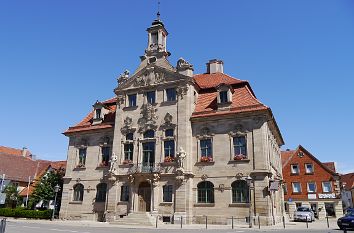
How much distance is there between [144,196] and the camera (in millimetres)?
32844

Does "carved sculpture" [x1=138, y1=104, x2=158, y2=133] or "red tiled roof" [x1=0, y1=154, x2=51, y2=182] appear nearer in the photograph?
"carved sculpture" [x1=138, y1=104, x2=158, y2=133]

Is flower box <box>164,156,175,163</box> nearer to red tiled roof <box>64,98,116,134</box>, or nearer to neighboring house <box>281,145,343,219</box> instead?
red tiled roof <box>64,98,116,134</box>

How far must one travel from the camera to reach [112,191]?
34062 mm

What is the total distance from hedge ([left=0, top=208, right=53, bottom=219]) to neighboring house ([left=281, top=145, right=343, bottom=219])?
3370cm

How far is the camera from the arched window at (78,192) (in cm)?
3690

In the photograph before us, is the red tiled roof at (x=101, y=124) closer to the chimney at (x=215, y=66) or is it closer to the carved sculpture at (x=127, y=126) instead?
the carved sculpture at (x=127, y=126)

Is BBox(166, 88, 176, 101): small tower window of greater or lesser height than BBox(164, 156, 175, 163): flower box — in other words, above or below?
above

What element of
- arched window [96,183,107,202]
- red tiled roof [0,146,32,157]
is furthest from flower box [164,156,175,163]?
red tiled roof [0,146,32,157]

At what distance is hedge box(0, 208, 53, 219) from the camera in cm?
3644

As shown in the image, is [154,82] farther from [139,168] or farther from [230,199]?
[230,199]

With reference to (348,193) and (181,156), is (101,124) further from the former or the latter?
(348,193)

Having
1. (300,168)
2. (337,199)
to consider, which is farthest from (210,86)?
(337,199)

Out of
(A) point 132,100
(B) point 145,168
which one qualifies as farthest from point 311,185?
(A) point 132,100

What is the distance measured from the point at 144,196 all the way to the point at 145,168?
2.83 m
